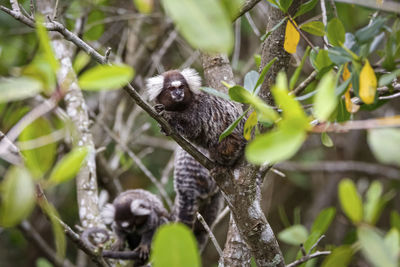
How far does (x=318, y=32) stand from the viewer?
2035mm

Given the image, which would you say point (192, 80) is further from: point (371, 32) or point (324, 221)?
point (371, 32)

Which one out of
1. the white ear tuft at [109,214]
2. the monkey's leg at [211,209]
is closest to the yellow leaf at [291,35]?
the monkey's leg at [211,209]

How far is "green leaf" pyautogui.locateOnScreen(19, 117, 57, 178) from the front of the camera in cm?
107

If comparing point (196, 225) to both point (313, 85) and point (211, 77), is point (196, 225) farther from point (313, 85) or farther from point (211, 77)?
point (313, 85)

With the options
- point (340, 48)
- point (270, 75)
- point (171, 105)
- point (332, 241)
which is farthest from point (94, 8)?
point (332, 241)

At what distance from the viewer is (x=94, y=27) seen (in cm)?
393

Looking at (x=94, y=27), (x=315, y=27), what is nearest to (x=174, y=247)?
(x=315, y=27)

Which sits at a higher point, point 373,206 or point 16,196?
point 16,196

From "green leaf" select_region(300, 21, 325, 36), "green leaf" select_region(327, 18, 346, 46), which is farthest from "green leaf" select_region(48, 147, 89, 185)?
"green leaf" select_region(300, 21, 325, 36)

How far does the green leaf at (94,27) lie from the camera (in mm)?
3809

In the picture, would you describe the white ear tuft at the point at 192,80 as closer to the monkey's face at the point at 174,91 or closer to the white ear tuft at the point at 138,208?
the monkey's face at the point at 174,91

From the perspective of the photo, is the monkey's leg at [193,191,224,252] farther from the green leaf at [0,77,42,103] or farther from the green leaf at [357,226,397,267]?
the green leaf at [0,77,42,103]

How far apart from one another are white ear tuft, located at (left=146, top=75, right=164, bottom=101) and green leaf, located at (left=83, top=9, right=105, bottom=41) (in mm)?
866

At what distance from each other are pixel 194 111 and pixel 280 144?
2.21 meters
